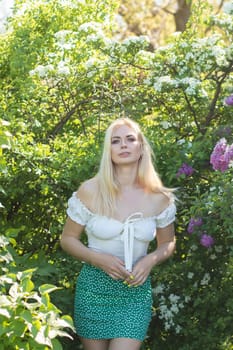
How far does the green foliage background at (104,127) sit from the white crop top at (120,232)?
1.08ft

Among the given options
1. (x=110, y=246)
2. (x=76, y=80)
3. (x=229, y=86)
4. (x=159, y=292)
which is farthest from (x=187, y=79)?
(x=110, y=246)

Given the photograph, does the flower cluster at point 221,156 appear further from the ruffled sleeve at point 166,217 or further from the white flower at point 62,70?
the white flower at point 62,70

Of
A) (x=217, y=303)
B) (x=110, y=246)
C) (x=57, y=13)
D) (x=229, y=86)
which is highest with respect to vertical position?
(x=57, y=13)

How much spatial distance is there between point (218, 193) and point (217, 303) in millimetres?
837

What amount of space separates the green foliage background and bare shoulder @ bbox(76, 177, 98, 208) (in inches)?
15.7

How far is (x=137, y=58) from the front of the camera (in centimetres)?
608

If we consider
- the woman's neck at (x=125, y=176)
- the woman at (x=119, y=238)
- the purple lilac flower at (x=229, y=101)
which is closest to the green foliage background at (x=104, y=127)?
the purple lilac flower at (x=229, y=101)

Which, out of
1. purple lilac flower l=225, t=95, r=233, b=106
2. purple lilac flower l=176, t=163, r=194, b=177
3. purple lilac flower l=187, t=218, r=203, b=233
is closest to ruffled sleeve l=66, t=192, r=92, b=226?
purple lilac flower l=187, t=218, r=203, b=233

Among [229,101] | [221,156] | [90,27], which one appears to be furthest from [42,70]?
[221,156]

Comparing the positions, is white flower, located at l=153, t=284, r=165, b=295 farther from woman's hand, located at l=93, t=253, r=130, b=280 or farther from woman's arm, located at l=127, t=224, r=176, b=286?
woman's hand, located at l=93, t=253, r=130, b=280

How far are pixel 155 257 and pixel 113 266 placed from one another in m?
0.24

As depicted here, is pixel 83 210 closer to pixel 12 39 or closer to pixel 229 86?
pixel 229 86

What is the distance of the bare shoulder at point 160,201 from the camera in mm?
4281

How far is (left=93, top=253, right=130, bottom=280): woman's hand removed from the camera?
13.2 feet
